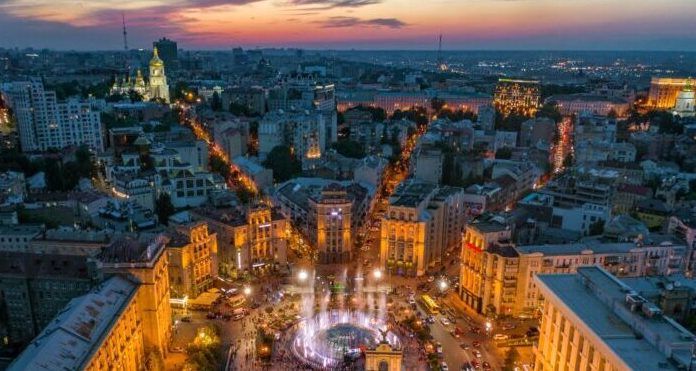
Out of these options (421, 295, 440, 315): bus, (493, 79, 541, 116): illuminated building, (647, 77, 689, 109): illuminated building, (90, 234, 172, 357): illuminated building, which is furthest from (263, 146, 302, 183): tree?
(647, 77, 689, 109): illuminated building

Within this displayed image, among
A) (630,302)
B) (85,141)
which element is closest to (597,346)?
(630,302)

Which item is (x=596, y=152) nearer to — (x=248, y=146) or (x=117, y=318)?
(x=248, y=146)

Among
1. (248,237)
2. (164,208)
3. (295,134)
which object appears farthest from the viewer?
(295,134)

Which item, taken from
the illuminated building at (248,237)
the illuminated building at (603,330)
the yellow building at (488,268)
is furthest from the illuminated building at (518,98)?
the illuminated building at (603,330)

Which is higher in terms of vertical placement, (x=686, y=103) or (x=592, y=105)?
(x=686, y=103)

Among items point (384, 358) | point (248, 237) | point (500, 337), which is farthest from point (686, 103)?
point (384, 358)

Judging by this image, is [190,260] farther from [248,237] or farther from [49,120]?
[49,120]
